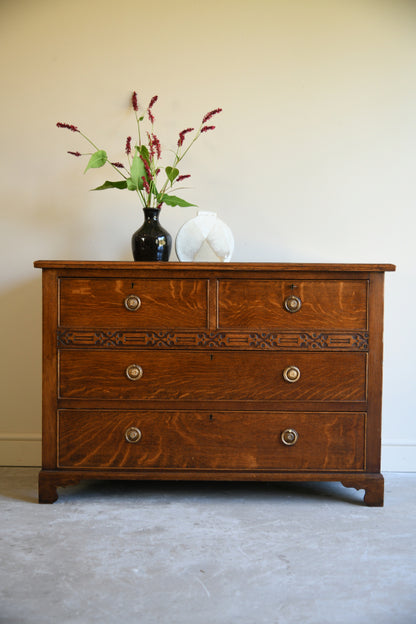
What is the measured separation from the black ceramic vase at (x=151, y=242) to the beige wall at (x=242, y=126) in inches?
14.6

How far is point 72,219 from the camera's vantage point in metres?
2.51

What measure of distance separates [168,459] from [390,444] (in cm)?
120

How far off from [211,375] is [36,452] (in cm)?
113

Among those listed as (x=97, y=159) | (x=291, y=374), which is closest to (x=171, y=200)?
(x=97, y=159)

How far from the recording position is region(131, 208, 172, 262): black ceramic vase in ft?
6.85

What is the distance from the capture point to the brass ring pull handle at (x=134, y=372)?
6.37 ft

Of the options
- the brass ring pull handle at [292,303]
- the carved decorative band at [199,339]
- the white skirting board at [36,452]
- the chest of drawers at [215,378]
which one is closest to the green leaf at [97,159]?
the chest of drawers at [215,378]

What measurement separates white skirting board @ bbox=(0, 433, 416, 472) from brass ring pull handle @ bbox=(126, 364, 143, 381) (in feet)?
2.81

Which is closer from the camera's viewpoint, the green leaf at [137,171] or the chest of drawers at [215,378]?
the chest of drawers at [215,378]

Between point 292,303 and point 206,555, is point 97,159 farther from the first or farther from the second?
point 206,555

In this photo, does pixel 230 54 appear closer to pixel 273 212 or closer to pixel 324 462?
pixel 273 212

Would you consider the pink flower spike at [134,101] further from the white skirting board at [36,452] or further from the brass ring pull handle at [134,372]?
the white skirting board at [36,452]

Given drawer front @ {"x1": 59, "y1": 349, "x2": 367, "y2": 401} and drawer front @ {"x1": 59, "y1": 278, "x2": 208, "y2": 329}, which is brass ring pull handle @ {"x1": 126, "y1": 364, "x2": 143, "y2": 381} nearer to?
drawer front @ {"x1": 59, "y1": 349, "x2": 367, "y2": 401}

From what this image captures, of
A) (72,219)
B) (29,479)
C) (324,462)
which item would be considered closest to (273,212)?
(72,219)
